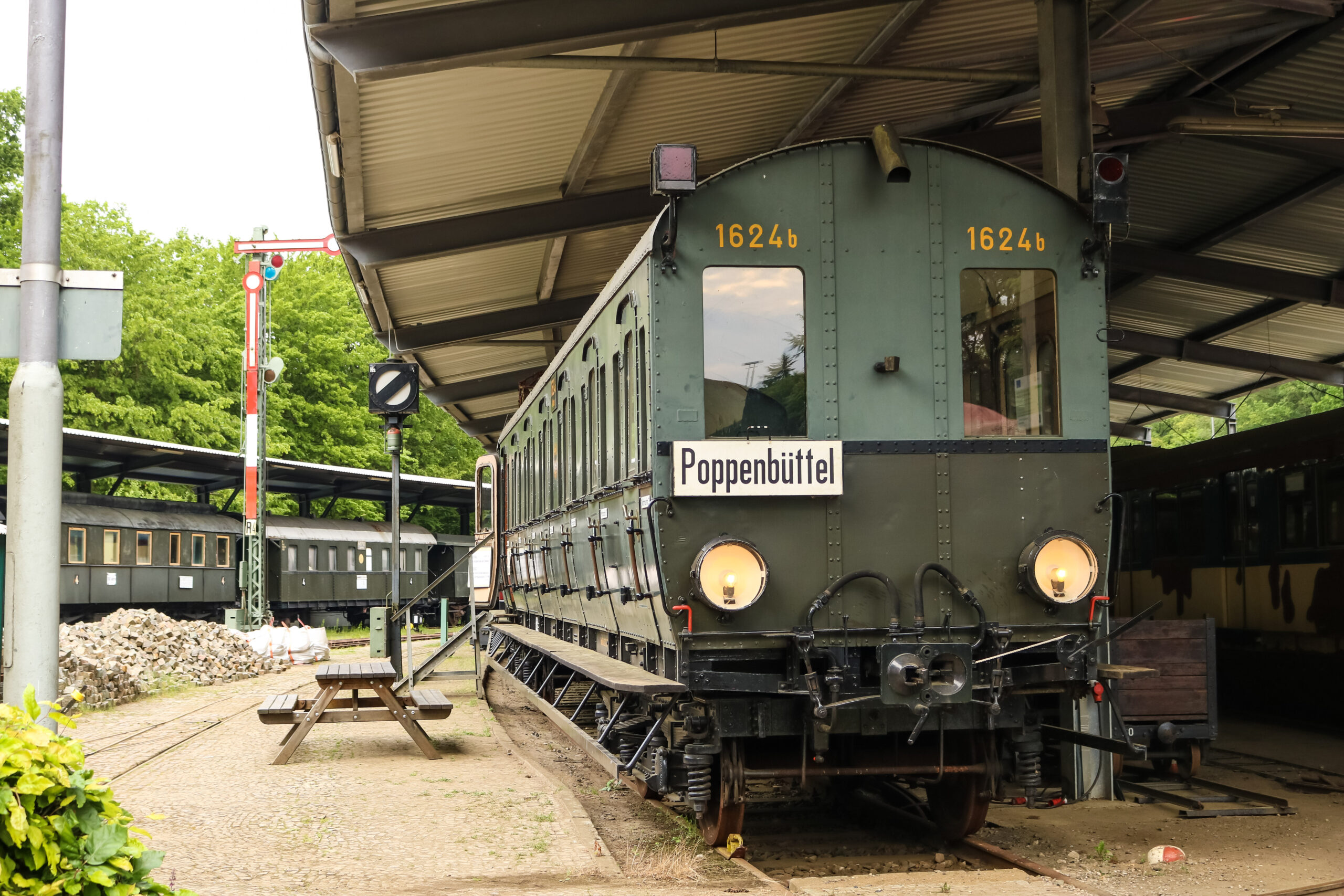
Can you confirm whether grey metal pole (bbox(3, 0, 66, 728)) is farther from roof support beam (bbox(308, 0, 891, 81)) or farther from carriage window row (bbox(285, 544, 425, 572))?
carriage window row (bbox(285, 544, 425, 572))

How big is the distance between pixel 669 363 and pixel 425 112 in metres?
4.40

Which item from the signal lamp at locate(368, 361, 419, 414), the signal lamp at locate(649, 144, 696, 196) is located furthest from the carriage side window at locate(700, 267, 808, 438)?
the signal lamp at locate(368, 361, 419, 414)

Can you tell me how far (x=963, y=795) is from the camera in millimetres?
7527

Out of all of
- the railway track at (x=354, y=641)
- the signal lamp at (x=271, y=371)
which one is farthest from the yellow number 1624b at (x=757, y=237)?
the railway track at (x=354, y=641)

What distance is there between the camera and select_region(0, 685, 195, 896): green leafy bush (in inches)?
141

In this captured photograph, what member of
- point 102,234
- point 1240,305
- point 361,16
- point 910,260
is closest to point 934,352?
point 910,260

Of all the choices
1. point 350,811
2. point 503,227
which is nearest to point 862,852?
point 350,811

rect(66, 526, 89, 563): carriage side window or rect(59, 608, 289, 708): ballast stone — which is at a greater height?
rect(66, 526, 89, 563): carriage side window

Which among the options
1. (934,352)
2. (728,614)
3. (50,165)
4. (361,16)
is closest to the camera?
(50,165)

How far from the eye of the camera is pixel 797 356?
6883 millimetres

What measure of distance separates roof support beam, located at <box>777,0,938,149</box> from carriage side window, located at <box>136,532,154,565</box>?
20336mm

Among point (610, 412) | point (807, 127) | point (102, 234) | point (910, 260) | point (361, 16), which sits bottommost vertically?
point (610, 412)

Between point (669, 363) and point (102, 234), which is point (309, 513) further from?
point (669, 363)

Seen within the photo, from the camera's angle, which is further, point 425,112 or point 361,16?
point 425,112
